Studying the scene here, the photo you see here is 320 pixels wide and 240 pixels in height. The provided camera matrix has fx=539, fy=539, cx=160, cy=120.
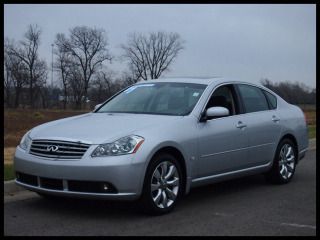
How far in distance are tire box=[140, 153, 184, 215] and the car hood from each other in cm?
44

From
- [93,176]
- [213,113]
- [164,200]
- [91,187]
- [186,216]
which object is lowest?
[186,216]

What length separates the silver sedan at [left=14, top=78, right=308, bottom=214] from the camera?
566 centimetres

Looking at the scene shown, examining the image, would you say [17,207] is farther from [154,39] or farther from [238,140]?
[154,39]

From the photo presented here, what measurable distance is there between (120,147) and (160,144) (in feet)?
1.60

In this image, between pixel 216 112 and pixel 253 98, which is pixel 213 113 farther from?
pixel 253 98

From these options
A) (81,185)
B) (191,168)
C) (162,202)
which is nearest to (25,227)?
(81,185)

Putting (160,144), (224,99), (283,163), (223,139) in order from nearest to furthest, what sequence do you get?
(160,144) → (223,139) → (224,99) → (283,163)

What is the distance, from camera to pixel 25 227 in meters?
5.43

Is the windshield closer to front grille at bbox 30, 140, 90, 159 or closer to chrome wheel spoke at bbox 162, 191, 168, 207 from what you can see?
chrome wheel spoke at bbox 162, 191, 168, 207

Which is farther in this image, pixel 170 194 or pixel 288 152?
pixel 288 152

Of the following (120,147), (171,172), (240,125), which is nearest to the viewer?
(120,147)

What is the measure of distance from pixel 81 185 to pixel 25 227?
0.71 metres

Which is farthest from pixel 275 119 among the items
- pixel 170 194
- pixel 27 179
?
pixel 27 179

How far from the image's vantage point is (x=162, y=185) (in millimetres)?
6039
